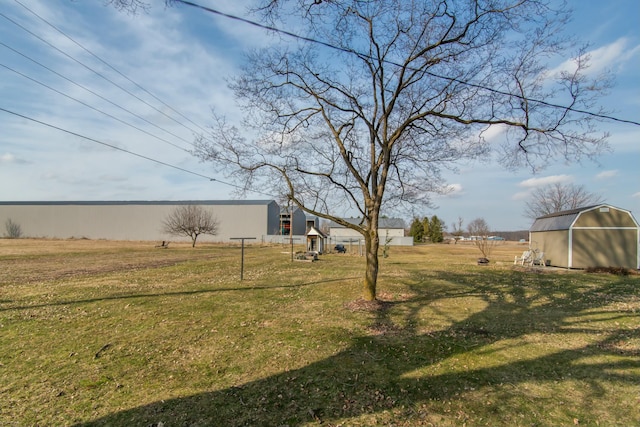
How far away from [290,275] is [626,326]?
996 centimetres

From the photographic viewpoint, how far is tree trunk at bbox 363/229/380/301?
8229 mm

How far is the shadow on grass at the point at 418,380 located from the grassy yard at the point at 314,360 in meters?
0.02

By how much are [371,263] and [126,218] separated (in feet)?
202

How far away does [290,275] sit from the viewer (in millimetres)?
13977

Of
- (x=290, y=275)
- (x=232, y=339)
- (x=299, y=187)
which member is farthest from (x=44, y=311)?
(x=290, y=275)

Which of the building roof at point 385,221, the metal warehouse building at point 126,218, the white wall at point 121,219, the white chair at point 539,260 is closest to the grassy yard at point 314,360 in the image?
the building roof at point 385,221

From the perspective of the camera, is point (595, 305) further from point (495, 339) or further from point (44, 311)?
point (44, 311)

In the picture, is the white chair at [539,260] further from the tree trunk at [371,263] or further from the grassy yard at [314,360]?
the tree trunk at [371,263]

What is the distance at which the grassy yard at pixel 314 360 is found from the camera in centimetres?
354

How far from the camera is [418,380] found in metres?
4.29

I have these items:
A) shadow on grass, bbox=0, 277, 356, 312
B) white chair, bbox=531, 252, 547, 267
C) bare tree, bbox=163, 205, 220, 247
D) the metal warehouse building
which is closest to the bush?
the metal warehouse building

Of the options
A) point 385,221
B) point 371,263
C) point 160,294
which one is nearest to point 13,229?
point 160,294

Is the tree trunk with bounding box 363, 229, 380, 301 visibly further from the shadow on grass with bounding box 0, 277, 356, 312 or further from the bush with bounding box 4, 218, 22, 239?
the bush with bounding box 4, 218, 22, 239

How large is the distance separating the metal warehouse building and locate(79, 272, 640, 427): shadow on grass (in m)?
50.5
